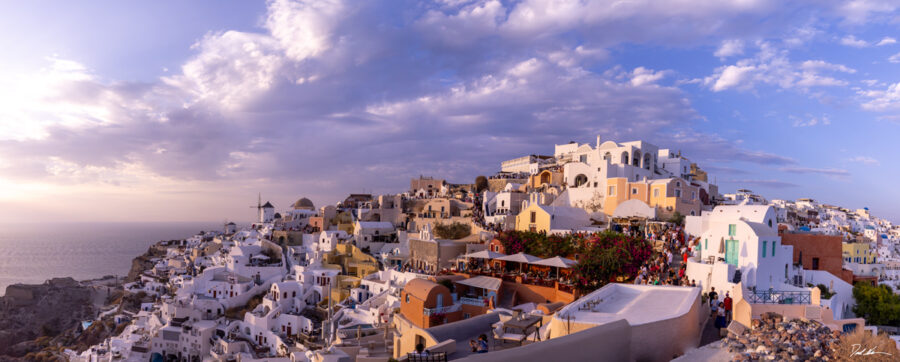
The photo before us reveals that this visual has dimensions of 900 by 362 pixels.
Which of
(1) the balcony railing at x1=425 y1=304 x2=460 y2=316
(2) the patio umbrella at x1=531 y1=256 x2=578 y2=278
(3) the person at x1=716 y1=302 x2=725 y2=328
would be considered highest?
(2) the patio umbrella at x1=531 y1=256 x2=578 y2=278

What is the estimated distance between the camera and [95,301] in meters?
52.1

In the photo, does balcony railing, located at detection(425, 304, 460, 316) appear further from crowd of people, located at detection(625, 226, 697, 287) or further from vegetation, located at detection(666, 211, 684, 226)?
vegetation, located at detection(666, 211, 684, 226)

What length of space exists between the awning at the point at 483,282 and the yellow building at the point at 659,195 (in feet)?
38.6

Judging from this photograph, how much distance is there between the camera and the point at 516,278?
2108cm

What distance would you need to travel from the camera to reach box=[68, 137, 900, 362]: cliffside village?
10.8 meters

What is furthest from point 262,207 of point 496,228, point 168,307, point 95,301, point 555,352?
point 555,352

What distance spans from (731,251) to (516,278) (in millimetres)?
7951

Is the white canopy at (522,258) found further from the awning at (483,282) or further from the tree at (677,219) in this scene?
the tree at (677,219)

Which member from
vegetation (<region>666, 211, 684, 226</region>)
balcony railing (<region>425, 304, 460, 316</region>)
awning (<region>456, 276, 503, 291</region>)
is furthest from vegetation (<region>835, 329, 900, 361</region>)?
vegetation (<region>666, 211, 684, 226</region>)

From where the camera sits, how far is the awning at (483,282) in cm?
1994

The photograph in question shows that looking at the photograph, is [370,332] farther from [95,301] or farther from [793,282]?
[95,301]

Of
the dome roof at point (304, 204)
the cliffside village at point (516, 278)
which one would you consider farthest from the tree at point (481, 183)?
the dome roof at point (304, 204)

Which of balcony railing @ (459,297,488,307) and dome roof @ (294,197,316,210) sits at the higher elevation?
dome roof @ (294,197,316,210)

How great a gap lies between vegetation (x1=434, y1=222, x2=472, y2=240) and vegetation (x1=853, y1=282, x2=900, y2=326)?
836 inches
